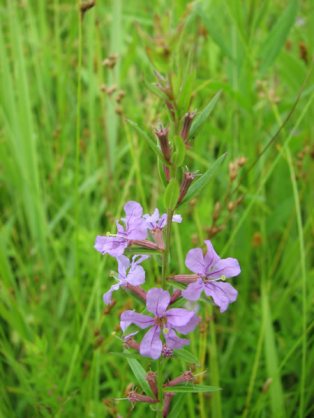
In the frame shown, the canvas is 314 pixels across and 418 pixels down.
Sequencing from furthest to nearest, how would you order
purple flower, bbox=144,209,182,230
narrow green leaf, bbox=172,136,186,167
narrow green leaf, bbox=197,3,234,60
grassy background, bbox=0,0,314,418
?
narrow green leaf, bbox=197,3,234,60 → grassy background, bbox=0,0,314,418 → purple flower, bbox=144,209,182,230 → narrow green leaf, bbox=172,136,186,167

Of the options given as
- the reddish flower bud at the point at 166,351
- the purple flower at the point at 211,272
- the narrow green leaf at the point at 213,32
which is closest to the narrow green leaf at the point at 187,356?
the reddish flower bud at the point at 166,351

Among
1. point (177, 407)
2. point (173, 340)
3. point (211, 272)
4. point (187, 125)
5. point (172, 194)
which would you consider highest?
point (187, 125)

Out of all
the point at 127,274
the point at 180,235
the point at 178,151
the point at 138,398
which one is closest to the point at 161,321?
the point at 127,274

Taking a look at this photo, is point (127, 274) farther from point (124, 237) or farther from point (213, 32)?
point (213, 32)

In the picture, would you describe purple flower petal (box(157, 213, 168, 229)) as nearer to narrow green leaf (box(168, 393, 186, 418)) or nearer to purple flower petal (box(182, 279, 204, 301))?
purple flower petal (box(182, 279, 204, 301))

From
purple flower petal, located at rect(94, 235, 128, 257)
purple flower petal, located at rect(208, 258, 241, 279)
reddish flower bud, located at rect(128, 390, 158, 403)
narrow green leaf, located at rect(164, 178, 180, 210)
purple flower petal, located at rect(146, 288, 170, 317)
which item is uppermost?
narrow green leaf, located at rect(164, 178, 180, 210)

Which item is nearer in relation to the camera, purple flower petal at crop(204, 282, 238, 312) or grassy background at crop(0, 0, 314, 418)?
purple flower petal at crop(204, 282, 238, 312)

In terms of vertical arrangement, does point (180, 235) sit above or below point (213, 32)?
below

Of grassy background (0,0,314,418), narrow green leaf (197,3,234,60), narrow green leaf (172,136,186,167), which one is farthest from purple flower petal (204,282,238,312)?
narrow green leaf (197,3,234,60)
